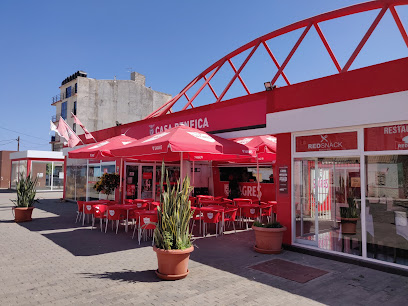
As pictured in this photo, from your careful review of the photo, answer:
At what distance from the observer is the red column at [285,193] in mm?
6811

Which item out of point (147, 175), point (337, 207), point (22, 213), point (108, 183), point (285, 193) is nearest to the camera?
point (285, 193)

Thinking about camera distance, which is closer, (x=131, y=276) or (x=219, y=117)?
(x=131, y=276)

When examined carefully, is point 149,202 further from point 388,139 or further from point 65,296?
point 388,139

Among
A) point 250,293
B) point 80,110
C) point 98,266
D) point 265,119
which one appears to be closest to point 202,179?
point 265,119

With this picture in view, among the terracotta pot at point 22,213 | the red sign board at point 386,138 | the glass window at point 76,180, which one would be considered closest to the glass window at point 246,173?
the red sign board at point 386,138

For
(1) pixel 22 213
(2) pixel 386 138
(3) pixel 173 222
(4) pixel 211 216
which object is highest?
(2) pixel 386 138

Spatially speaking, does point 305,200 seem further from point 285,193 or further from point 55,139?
point 55,139

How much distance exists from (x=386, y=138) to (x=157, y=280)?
4.60 meters

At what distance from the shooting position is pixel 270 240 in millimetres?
6344

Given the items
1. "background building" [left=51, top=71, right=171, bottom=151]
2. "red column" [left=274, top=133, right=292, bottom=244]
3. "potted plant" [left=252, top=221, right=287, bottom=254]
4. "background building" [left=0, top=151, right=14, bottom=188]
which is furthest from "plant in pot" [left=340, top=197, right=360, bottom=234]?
"background building" [left=0, top=151, right=14, bottom=188]

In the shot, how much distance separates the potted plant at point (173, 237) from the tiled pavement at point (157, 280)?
204 mm

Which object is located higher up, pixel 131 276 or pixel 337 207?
pixel 337 207

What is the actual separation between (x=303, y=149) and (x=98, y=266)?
473 cm

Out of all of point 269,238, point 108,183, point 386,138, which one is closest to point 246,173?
point 108,183
